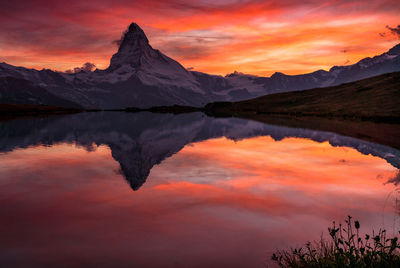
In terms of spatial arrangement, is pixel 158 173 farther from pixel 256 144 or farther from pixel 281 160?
pixel 256 144

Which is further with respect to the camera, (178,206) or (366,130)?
(366,130)

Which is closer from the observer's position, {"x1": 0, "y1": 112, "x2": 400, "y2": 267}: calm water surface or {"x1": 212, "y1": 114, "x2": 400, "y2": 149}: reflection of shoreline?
{"x1": 0, "y1": 112, "x2": 400, "y2": 267}: calm water surface

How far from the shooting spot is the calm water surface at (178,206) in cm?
1294

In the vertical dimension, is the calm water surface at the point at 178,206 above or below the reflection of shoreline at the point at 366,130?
below

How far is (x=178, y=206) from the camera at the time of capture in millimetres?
18672

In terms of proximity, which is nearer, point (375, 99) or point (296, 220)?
point (296, 220)

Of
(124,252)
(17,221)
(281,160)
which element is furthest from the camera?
(281,160)

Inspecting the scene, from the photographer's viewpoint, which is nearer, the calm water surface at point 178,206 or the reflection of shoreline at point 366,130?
the calm water surface at point 178,206

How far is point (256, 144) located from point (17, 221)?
127ft

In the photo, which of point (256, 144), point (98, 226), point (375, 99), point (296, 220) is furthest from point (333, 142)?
point (375, 99)

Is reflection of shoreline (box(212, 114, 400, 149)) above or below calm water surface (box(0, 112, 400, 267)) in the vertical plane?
above

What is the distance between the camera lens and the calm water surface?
12.9 meters

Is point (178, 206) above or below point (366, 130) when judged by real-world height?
below

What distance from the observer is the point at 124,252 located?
42.1 feet
